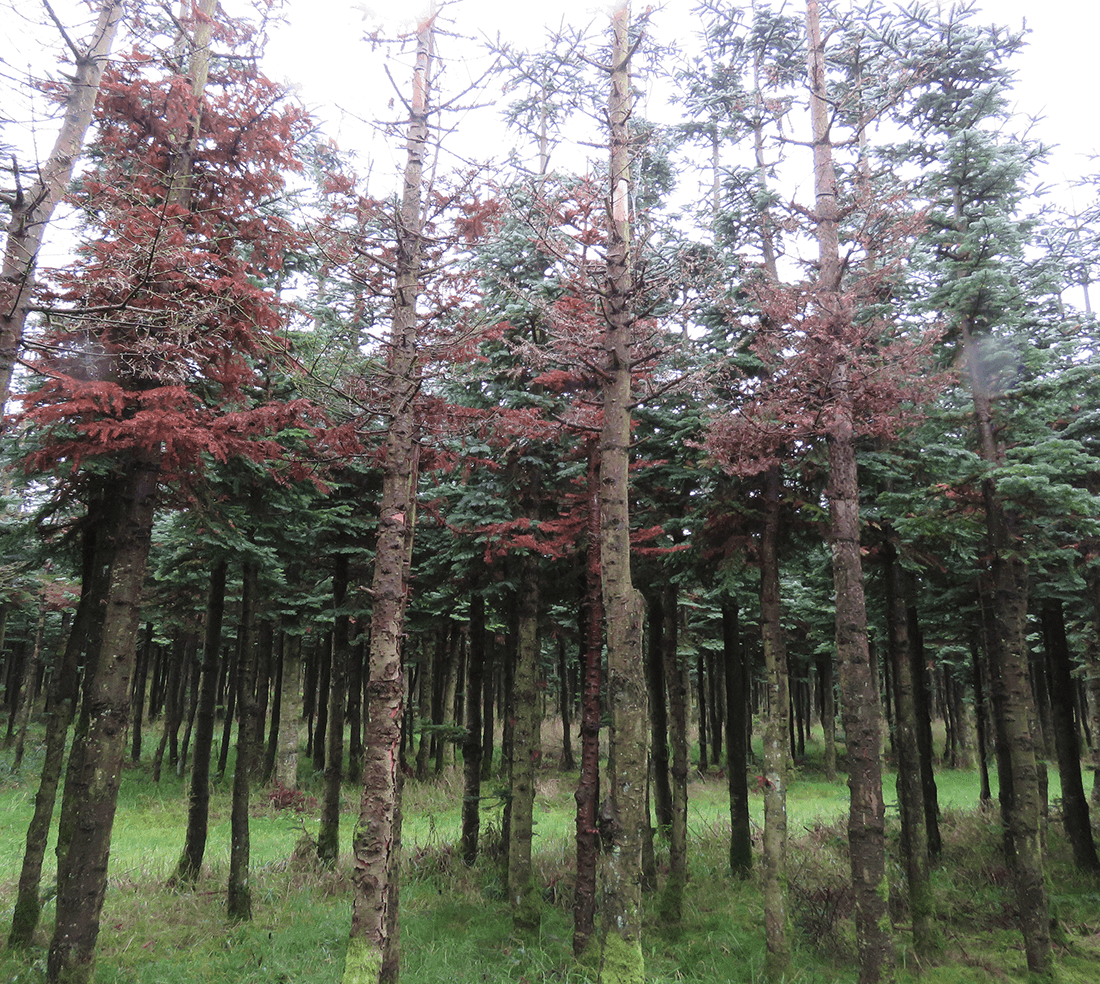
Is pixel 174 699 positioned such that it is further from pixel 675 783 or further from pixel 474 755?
pixel 675 783

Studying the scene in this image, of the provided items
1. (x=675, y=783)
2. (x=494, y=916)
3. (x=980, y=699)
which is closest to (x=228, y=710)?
(x=494, y=916)

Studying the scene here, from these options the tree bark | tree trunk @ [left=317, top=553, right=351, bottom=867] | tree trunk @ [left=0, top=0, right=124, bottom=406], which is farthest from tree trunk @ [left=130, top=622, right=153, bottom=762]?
tree trunk @ [left=0, top=0, right=124, bottom=406]

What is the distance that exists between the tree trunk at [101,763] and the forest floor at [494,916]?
4.64 ft

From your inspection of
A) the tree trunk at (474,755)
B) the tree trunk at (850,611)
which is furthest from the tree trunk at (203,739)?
the tree trunk at (850,611)

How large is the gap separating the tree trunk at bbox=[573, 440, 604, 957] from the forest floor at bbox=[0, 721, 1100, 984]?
2.49 ft

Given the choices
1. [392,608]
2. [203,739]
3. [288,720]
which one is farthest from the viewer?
[288,720]

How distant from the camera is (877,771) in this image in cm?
950

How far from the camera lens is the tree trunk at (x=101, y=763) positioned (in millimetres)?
8047

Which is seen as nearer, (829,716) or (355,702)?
(355,702)

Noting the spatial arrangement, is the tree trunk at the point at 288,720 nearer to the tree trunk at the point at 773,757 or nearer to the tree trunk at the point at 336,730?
the tree trunk at the point at 336,730

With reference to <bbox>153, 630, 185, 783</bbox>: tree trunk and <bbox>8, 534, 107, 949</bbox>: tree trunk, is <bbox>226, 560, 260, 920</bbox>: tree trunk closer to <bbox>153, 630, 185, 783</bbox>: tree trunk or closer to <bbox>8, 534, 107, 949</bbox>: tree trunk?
<bbox>8, 534, 107, 949</bbox>: tree trunk

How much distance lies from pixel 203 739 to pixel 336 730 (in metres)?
2.40

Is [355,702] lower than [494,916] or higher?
higher

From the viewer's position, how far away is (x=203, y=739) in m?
12.9
